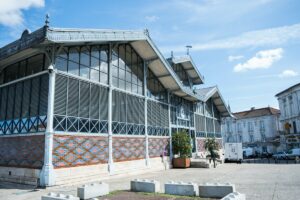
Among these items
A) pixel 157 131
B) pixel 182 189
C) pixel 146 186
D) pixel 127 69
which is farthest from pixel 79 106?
pixel 157 131

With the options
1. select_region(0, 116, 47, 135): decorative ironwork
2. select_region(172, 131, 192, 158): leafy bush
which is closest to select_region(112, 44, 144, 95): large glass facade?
select_region(0, 116, 47, 135): decorative ironwork

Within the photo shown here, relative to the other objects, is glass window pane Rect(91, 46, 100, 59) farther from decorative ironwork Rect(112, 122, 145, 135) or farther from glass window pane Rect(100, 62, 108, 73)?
decorative ironwork Rect(112, 122, 145, 135)

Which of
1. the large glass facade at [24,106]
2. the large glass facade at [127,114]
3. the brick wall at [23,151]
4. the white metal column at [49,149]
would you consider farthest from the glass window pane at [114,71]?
the brick wall at [23,151]

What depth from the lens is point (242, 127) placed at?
63469mm

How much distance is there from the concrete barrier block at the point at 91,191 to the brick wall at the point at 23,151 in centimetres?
450

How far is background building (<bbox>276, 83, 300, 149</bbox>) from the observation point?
45.8 meters

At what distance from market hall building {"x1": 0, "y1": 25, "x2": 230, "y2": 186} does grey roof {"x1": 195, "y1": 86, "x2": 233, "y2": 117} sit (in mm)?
9820

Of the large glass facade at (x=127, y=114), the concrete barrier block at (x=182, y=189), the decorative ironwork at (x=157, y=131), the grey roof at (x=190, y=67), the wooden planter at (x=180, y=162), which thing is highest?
the grey roof at (x=190, y=67)

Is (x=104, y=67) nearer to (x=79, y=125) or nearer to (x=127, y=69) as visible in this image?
(x=127, y=69)

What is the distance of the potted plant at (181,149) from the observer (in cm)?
2392

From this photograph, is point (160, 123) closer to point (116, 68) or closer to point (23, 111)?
point (116, 68)

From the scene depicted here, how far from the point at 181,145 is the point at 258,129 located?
42.6m

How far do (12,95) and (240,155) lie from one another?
2613 centimetres

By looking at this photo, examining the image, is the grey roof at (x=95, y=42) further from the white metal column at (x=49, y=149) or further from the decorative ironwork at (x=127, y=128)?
the decorative ironwork at (x=127, y=128)
